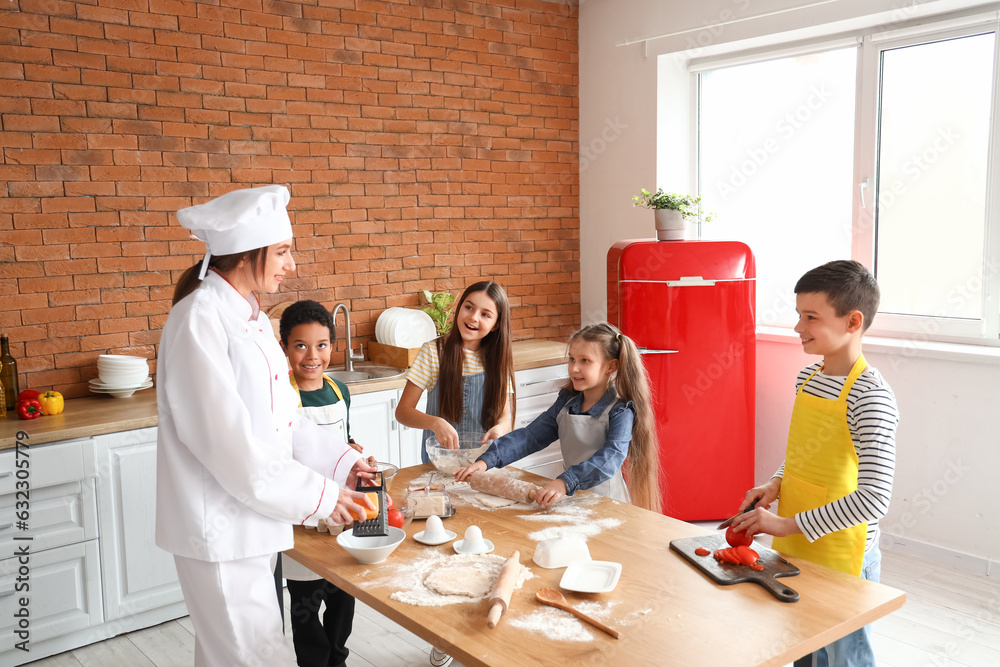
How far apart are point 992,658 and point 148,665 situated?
113 inches

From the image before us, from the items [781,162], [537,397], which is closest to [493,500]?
[537,397]

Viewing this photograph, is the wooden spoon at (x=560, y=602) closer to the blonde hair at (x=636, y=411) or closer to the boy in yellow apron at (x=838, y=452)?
the boy in yellow apron at (x=838, y=452)

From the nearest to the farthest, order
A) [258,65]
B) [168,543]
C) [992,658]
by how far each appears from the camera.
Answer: [168,543] < [992,658] < [258,65]

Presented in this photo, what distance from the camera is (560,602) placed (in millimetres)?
1517

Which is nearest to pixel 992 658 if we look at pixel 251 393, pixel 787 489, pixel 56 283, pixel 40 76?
pixel 787 489

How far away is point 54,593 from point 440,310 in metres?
2.18

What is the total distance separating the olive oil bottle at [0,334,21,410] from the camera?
3.05 meters

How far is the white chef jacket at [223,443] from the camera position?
1562mm

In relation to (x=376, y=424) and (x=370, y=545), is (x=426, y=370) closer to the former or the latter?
(x=376, y=424)

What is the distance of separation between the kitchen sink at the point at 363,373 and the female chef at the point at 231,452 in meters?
2.14

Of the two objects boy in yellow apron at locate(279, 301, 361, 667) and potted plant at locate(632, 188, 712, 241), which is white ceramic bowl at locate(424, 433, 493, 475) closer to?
boy in yellow apron at locate(279, 301, 361, 667)

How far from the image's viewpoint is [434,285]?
A: 14.5 ft

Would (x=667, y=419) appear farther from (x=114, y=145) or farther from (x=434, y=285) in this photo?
(x=114, y=145)

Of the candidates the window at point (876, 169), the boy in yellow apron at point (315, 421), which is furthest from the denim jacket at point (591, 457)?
the window at point (876, 169)
